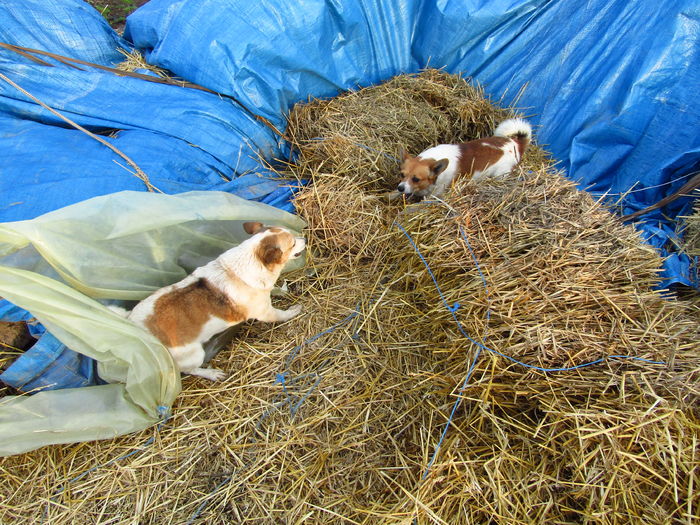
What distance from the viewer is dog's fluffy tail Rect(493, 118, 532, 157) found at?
3.68m

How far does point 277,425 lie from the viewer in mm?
2373

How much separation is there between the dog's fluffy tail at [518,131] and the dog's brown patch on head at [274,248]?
8.59ft

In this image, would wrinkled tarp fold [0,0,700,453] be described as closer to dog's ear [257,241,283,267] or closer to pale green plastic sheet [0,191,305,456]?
pale green plastic sheet [0,191,305,456]

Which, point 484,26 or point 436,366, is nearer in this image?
point 436,366

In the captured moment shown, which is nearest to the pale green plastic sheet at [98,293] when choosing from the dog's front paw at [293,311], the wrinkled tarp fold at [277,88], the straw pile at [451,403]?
the wrinkled tarp fold at [277,88]

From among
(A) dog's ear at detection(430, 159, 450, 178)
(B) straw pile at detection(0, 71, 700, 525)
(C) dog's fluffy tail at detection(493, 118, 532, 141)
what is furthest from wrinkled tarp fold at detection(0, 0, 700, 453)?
(A) dog's ear at detection(430, 159, 450, 178)

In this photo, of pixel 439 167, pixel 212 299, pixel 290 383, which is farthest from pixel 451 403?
pixel 439 167

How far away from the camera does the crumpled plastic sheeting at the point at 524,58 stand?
3.15 m

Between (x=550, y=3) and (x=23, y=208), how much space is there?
504 cm

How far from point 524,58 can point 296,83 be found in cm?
249

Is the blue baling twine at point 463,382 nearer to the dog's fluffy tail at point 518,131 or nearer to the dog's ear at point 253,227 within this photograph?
the dog's ear at point 253,227

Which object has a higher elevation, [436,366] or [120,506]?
[436,366]

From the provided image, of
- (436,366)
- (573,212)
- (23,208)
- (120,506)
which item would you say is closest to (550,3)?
(573,212)

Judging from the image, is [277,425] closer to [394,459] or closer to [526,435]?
[394,459]
